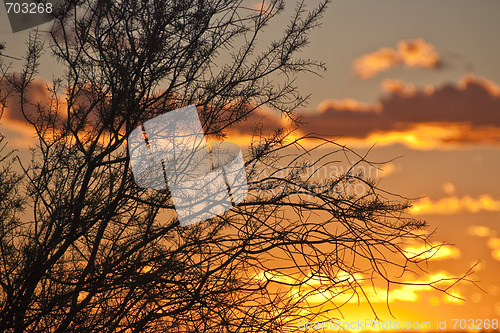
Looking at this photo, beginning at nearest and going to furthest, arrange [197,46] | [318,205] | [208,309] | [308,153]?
[208,309]
[318,205]
[308,153]
[197,46]

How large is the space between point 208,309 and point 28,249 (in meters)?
2.18

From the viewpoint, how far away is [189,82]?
19.8 ft

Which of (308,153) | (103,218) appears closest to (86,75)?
(103,218)

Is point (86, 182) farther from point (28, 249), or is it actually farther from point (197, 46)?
point (197, 46)

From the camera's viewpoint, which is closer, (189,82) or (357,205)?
(357,205)

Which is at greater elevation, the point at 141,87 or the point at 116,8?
the point at 116,8

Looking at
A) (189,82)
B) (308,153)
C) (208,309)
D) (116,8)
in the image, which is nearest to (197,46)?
(189,82)

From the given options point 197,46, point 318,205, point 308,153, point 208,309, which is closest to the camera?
point 208,309

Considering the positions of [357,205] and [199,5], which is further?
[199,5]

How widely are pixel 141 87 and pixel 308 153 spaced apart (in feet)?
5.69

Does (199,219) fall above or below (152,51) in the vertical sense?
below

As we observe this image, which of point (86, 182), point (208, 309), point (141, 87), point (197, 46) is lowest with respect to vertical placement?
point (208, 309)

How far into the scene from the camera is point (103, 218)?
214 inches

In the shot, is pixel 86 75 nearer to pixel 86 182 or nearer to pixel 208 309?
pixel 86 182
